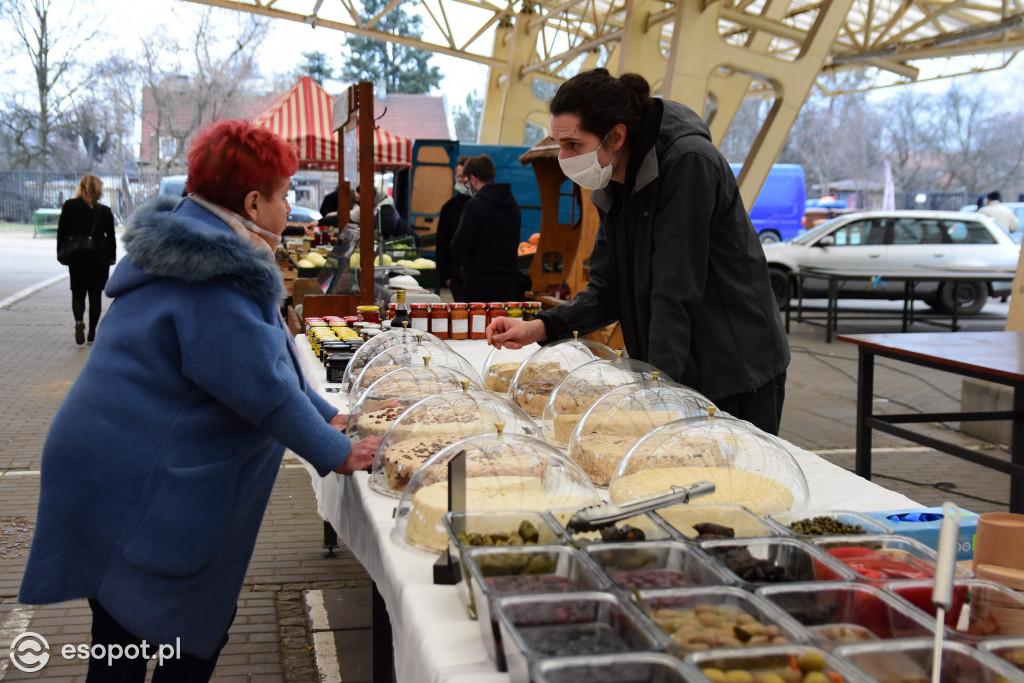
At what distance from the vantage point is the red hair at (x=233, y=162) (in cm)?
215

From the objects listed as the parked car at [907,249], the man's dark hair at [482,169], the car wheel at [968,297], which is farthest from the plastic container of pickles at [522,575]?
the car wheel at [968,297]

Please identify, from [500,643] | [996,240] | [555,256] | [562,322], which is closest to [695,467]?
[500,643]

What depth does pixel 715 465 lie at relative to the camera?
2168 millimetres

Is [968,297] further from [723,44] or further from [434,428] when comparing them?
[434,428]

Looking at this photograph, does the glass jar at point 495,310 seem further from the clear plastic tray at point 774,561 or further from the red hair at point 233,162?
the clear plastic tray at point 774,561

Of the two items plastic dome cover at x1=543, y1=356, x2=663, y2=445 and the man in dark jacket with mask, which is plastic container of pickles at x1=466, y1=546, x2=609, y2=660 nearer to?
plastic dome cover at x1=543, y1=356, x2=663, y2=445

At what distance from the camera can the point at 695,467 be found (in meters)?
2.16

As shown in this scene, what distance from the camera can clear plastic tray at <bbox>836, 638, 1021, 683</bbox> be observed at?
4.02ft

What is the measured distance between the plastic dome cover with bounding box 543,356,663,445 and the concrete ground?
1.35 m

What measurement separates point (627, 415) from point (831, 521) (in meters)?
0.88

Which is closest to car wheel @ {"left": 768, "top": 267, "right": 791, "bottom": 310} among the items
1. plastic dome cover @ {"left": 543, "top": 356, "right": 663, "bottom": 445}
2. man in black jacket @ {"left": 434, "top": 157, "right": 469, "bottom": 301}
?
man in black jacket @ {"left": 434, "top": 157, "right": 469, "bottom": 301}

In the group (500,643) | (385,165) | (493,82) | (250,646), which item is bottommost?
(250,646)

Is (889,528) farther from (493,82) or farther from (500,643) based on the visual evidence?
(493,82)

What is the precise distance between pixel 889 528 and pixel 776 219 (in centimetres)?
2377
